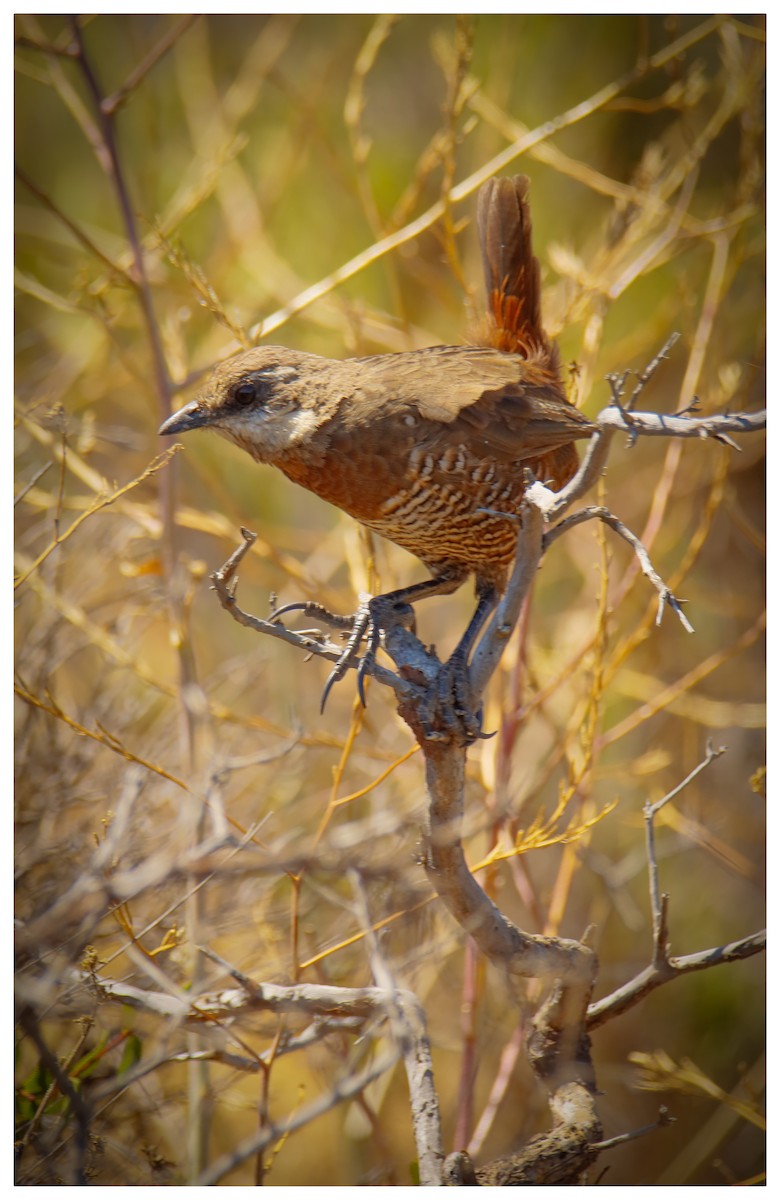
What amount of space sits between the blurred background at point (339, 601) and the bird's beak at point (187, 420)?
14 cm

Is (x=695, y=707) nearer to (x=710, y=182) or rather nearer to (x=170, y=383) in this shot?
(x=710, y=182)

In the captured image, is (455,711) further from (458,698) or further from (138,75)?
(138,75)

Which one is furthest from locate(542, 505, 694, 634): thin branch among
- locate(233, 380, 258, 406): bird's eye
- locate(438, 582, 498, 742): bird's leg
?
locate(233, 380, 258, 406): bird's eye

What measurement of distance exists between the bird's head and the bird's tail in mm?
444

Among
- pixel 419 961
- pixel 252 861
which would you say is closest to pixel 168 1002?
pixel 252 861

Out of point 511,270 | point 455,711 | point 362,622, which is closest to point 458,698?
point 455,711

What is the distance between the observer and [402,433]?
1.82m

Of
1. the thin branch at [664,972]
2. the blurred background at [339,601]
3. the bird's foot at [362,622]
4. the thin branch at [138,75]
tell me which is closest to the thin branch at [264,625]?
the bird's foot at [362,622]

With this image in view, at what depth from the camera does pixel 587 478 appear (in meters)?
1.59

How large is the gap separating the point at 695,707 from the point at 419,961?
1672 mm

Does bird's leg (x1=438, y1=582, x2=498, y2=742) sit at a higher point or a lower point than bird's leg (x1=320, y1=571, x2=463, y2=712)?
lower

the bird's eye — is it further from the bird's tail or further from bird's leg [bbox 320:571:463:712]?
the bird's tail

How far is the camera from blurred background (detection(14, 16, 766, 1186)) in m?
2.07
